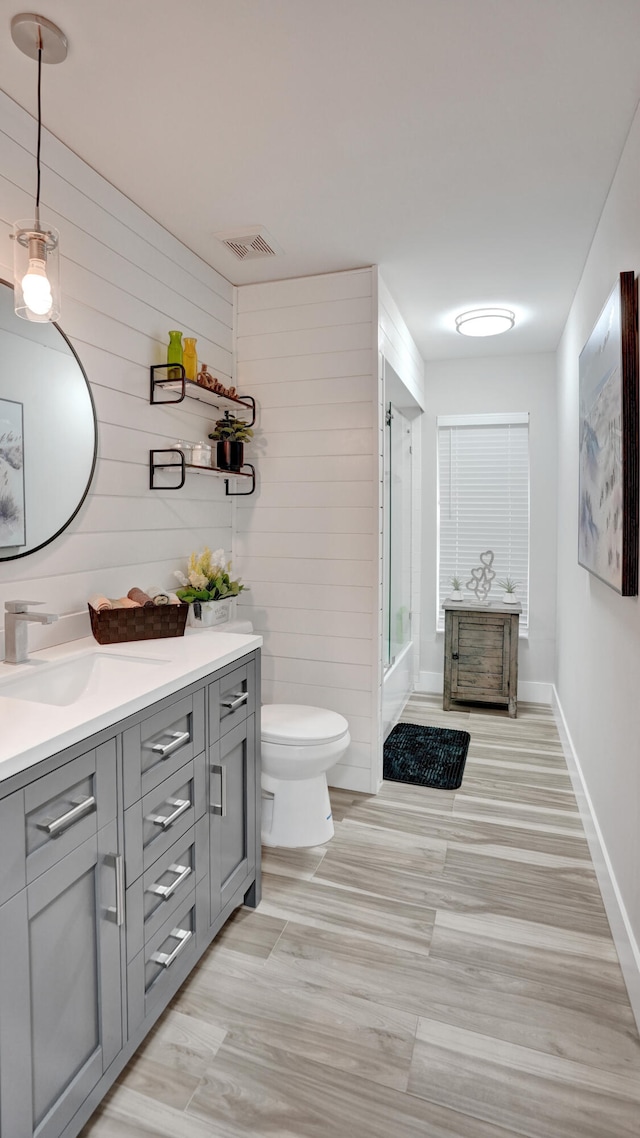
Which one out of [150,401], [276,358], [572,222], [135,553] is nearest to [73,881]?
[135,553]

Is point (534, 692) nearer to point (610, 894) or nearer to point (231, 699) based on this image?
point (610, 894)

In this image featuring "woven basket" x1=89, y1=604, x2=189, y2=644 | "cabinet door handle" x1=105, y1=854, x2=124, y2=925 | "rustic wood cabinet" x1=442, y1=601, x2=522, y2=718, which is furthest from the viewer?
"rustic wood cabinet" x1=442, y1=601, x2=522, y2=718

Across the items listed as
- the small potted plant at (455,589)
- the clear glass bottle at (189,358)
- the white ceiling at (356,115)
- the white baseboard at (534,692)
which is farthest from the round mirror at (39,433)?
the white baseboard at (534,692)

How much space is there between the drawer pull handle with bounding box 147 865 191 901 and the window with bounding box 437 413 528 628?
3.46 meters

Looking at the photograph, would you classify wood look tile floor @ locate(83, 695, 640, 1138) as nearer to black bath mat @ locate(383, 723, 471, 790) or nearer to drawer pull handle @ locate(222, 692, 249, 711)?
black bath mat @ locate(383, 723, 471, 790)

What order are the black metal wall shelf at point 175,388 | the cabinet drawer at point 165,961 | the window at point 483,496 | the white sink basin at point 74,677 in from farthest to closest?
the window at point 483,496, the black metal wall shelf at point 175,388, the white sink basin at point 74,677, the cabinet drawer at point 165,961

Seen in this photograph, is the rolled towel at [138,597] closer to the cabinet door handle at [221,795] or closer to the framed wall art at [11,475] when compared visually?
the framed wall art at [11,475]

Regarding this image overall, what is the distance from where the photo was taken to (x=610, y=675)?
2195 millimetres

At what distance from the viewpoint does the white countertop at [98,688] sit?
1146 millimetres

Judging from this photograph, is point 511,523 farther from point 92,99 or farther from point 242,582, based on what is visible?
point 92,99

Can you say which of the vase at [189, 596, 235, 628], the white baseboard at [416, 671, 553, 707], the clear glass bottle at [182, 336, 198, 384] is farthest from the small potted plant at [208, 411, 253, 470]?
the white baseboard at [416, 671, 553, 707]

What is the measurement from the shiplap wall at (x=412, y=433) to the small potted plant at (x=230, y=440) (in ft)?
2.18

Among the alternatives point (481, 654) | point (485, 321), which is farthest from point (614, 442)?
point (481, 654)

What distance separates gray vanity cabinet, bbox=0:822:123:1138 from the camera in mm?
1073
